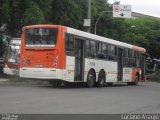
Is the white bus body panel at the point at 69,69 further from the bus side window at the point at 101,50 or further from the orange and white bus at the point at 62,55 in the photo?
the bus side window at the point at 101,50

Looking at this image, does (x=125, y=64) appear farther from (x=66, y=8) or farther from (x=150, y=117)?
(x=150, y=117)

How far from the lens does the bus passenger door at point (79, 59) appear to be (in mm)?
24750

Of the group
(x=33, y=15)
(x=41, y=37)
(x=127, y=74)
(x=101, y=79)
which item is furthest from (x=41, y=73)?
(x=127, y=74)

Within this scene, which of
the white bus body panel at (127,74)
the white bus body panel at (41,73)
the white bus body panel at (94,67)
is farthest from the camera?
the white bus body panel at (127,74)

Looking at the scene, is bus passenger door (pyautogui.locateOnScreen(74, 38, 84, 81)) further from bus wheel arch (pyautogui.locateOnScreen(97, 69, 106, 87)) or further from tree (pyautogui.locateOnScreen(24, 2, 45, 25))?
tree (pyautogui.locateOnScreen(24, 2, 45, 25))

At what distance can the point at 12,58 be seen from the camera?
32781mm

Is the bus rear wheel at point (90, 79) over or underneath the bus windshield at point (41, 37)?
underneath

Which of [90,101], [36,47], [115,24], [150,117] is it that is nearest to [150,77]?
[115,24]

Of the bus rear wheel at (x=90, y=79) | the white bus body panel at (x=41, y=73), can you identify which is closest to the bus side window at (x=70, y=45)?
the white bus body panel at (x=41, y=73)

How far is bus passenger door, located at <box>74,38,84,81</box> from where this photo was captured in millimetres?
24750

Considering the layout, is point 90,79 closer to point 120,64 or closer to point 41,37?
point 41,37

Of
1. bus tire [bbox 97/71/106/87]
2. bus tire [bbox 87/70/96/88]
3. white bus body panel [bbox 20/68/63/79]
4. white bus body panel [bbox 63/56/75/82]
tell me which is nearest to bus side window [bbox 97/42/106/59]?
bus tire [bbox 97/71/106/87]

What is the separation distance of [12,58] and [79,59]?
29.2 feet

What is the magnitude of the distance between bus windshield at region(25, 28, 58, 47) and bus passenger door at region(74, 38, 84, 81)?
1.65m
